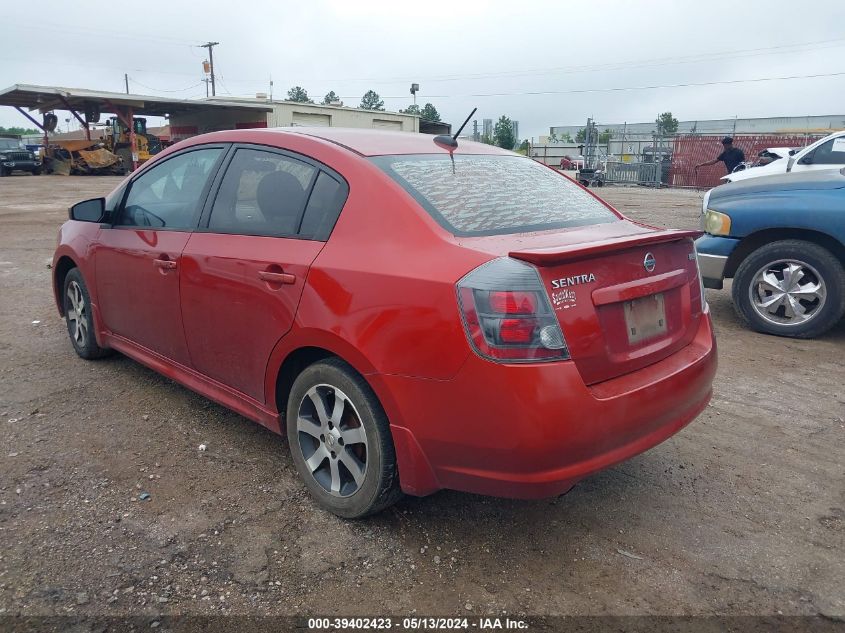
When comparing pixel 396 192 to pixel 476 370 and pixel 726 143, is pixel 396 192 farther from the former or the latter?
pixel 726 143

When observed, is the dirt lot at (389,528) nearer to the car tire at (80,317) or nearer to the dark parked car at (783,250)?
the car tire at (80,317)

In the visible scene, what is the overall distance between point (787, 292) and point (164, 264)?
4825mm

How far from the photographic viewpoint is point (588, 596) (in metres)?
2.35

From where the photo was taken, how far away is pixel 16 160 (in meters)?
29.7

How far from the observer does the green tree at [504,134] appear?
153ft

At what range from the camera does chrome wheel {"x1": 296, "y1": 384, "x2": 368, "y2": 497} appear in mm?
2664

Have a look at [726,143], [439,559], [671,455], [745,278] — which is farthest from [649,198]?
[439,559]

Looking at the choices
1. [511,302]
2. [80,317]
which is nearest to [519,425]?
[511,302]

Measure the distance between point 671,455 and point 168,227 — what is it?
9.76ft

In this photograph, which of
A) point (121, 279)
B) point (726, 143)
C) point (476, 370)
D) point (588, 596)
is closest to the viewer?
point (476, 370)

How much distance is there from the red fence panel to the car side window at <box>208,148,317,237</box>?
25.9 m

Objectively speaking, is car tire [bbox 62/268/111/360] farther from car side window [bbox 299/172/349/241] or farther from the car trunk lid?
the car trunk lid

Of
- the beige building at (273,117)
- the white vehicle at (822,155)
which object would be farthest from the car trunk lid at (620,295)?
the beige building at (273,117)

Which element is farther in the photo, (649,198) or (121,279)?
(649,198)
